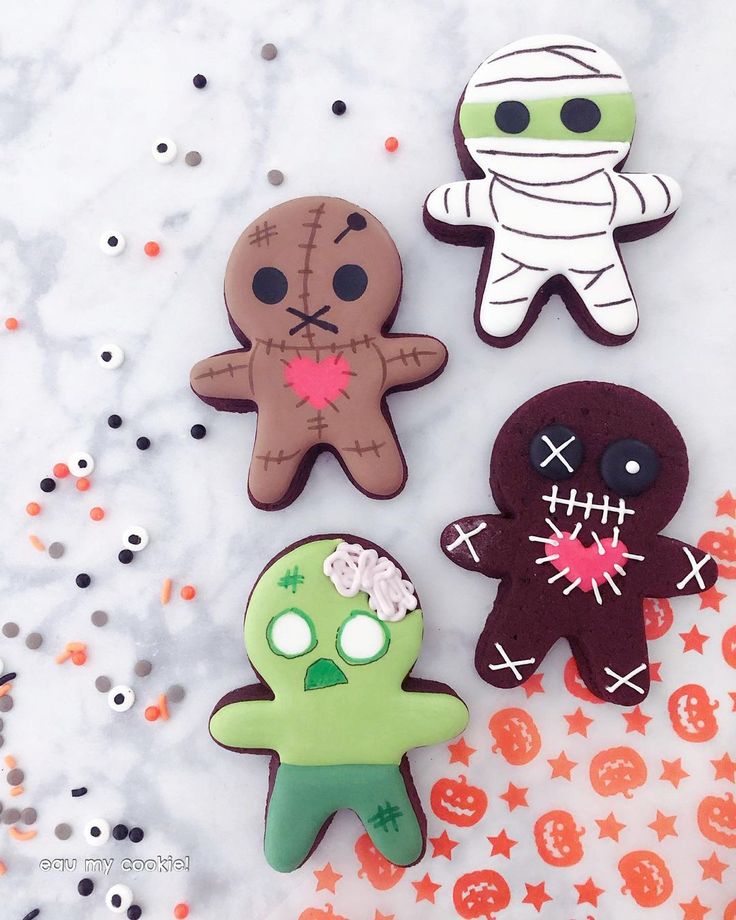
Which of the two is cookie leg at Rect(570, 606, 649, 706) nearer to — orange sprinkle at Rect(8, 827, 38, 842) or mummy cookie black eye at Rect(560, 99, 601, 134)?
mummy cookie black eye at Rect(560, 99, 601, 134)

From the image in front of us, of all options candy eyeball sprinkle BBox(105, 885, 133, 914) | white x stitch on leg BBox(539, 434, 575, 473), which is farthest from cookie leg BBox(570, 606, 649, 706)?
candy eyeball sprinkle BBox(105, 885, 133, 914)

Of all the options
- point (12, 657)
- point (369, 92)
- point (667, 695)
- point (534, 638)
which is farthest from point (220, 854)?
point (369, 92)

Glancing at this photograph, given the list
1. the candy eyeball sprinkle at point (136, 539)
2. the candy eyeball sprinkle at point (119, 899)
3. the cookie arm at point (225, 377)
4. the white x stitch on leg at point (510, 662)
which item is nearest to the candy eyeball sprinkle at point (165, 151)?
the cookie arm at point (225, 377)

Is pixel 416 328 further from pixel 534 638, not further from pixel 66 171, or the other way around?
pixel 66 171

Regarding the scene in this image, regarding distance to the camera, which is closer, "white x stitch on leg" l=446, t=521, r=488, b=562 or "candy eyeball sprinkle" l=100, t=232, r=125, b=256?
"white x stitch on leg" l=446, t=521, r=488, b=562

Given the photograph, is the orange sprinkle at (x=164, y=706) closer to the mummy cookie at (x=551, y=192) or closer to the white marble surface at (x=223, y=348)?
the white marble surface at (x=223, y=348)

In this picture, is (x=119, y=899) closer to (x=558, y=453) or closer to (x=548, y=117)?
(x=558, y=453)

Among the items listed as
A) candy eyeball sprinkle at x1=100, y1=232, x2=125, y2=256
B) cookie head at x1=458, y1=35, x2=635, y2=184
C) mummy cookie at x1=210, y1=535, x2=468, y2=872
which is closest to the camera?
mummy cookie at x1=210, y1=535, x2=468, y2=872

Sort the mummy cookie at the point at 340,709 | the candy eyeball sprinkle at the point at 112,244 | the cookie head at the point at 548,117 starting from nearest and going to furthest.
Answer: the mummy cookie at the point at 340,709 < the cookie head at the point at 548,117 < the candy eyeball sprinkle at the point at 112,244
